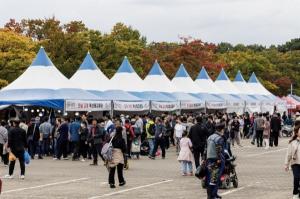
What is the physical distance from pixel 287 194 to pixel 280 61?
91762 millimetres

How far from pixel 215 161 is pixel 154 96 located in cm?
2525

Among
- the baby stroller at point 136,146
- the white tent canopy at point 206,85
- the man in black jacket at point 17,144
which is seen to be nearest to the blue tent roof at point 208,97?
the white tent canopy at point 206,85

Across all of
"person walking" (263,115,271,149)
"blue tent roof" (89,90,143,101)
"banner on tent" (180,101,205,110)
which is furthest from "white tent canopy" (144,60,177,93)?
"person walking" (263,115,271,149)

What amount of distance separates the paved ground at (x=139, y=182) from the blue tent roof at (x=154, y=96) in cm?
1293

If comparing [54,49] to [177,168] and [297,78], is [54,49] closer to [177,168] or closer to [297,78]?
[177,168]

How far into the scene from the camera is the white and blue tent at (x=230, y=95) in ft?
169

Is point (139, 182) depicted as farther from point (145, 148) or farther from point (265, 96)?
point (265, 96)

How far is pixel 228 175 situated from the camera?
1653 centimetres

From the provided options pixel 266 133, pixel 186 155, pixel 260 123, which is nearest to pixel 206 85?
pixel 266 133

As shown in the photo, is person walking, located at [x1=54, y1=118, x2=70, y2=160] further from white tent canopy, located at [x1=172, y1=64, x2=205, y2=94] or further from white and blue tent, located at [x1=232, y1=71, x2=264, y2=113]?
white and blue tent, located at [x1=232, y1=71, x2=264, y2=113]

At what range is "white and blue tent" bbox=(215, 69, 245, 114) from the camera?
51.5 meters

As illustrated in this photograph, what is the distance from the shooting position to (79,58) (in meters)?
56.4

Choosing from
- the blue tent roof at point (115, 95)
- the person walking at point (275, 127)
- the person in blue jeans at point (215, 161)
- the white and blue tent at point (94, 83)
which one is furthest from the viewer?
the person walking at point (275, 127)

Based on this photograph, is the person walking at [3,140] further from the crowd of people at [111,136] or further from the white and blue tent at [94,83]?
the white and blue tent at [94,83]
